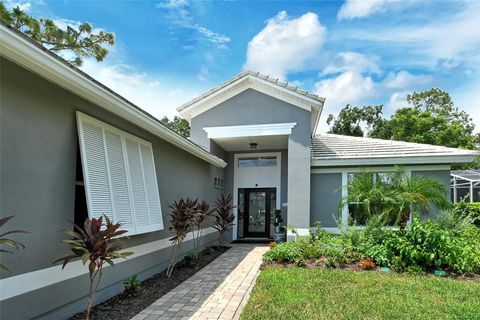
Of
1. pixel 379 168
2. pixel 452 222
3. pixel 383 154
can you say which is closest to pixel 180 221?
pixel 452 222

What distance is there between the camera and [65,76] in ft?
14.1

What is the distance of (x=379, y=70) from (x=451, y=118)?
71.1 ft

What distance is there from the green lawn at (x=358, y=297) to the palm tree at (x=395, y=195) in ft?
7.66

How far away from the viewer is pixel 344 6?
1027cm

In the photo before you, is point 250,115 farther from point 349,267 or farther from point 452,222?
point 452,222

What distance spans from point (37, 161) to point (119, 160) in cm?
181

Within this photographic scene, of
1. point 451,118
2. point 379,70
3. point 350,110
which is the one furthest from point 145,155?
point 451,118

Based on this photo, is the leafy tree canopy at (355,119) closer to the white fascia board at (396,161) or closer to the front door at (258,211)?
the front door at (258,211)

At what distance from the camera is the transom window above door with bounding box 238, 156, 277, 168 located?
14969mm

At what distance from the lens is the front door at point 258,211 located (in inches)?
586

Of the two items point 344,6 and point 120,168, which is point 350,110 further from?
point 120,168

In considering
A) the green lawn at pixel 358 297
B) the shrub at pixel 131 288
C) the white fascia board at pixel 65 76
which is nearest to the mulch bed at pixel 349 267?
the green lawn at pixel 358 297

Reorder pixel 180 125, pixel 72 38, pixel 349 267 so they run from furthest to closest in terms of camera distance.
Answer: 1. pixel 180 125
2. pixel 72 38
3. pixel 349 267

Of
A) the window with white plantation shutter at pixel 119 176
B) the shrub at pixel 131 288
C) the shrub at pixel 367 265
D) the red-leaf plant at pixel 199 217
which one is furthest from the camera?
the red-leaf plant at pixel 199 217
